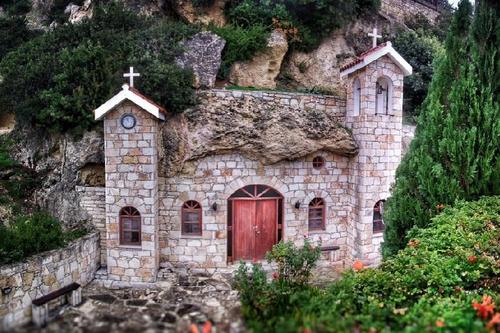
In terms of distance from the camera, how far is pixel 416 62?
51.5 ft

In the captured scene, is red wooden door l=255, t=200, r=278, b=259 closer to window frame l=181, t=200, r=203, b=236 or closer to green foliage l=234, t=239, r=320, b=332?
window frame l=181, t=200, r=203, b=236

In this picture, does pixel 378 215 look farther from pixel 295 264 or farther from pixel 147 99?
pixel 147 99

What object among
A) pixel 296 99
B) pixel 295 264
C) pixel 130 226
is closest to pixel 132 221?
pixel 130 226

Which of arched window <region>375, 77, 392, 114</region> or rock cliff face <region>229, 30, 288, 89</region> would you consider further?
rock cliff face <region>229, 30, 288, 89</region>

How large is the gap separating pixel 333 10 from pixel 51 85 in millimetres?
10243

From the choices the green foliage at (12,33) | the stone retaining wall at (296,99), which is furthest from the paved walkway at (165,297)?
the green foliage at (12,33)

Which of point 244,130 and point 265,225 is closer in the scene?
point 244,130

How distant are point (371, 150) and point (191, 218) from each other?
17.8ft

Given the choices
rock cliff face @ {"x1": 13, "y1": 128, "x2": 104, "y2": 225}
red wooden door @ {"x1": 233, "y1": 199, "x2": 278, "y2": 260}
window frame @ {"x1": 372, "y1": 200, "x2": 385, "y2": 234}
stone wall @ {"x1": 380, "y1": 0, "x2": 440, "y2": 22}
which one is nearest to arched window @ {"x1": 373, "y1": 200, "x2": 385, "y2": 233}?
window frame @ {"x1": 372, "y1": 200, "x2": 385, "y2": 234}

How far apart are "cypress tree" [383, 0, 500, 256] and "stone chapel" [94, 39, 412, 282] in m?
2.92

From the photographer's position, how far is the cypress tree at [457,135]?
6645mm

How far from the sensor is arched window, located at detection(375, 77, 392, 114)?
10.7 metres

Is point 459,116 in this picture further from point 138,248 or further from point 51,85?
point 51,85

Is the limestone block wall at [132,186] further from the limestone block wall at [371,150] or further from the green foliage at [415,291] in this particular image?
the limestone block wall at [371,150]
